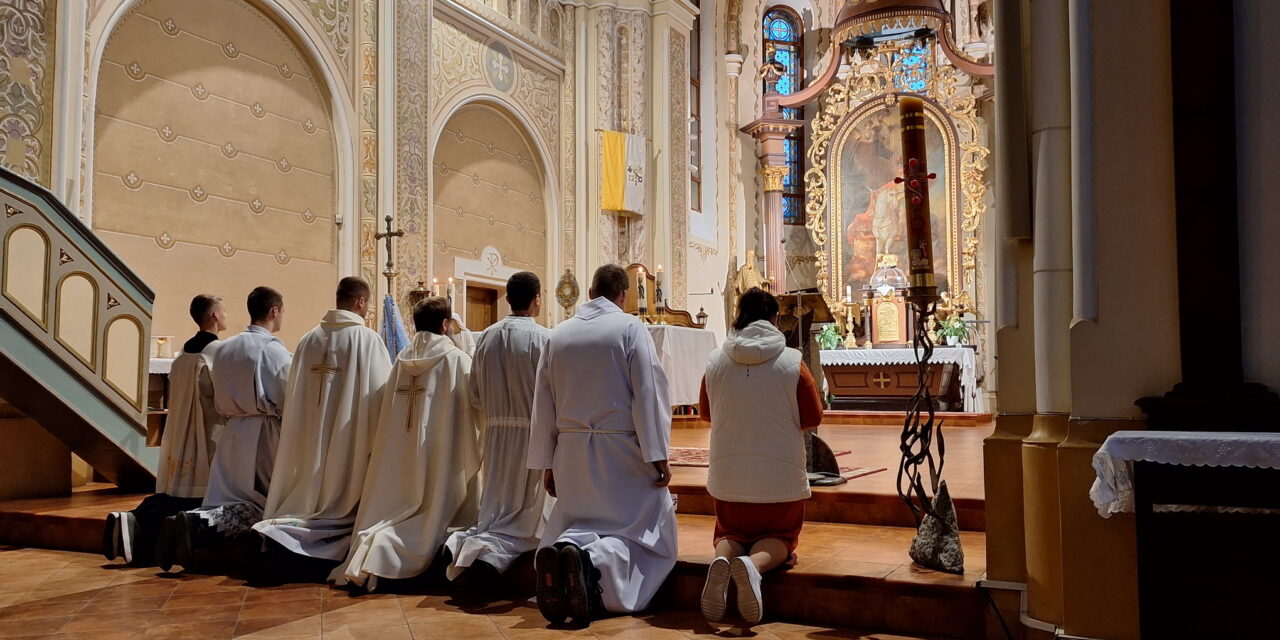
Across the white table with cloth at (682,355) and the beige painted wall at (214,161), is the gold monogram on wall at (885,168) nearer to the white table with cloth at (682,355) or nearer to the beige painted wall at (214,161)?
the white table with cloth at (682,355)

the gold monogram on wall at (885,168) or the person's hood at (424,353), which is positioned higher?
the gold monogram on wall at (885,168)

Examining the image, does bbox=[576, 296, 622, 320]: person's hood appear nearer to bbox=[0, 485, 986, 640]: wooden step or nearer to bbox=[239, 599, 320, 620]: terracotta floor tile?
bbox=[0, 485, 986, 640]: wooden step

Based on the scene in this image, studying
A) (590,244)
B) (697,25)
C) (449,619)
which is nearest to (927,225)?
(449,619)

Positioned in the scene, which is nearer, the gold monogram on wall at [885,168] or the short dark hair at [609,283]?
the short dark hair at [609,283]

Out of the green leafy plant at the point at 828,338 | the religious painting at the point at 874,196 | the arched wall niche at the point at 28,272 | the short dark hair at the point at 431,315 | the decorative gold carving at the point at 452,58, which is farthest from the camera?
the religious painting at the point at 874,196

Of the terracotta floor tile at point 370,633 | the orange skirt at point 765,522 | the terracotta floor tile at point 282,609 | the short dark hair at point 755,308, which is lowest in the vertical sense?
the terracotta floor tile at point 282,609

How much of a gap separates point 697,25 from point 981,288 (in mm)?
7043

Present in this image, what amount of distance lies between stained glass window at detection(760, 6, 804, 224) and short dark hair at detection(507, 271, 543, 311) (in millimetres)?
16593

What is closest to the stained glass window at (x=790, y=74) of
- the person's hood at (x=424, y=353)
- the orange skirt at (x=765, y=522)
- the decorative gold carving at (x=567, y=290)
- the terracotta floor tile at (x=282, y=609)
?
the decorative gold carving at (x=567, y=290)

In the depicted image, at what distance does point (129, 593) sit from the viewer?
4.63 meters

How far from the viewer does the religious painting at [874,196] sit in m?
17.6

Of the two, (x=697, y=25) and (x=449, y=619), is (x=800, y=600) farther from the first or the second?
(x=697, y=25)

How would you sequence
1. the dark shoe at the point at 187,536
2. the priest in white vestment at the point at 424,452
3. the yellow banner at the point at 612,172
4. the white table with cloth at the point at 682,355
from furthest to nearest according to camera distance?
the yellow banner at the point at 612,172
the white table with cloth at the point at 682,355
the dark shoe at the point at 187,536
the priest in white vestment at the point at 424,452

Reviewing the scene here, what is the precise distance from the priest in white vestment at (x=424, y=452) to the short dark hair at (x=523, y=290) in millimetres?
518
